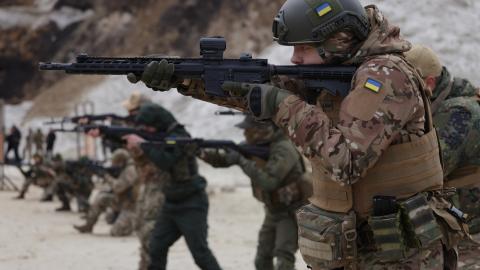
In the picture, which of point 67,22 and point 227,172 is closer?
point 227,172

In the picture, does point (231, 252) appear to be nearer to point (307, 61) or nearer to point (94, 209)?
point (94, 209)

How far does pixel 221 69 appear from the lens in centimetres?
369

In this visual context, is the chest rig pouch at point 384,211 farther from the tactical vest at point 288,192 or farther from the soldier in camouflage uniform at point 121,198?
the soldier in camouflage uniform at point 121,198

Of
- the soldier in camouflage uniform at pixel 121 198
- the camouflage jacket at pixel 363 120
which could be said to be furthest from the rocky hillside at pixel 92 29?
the camouflage jacket at pixel 363 120

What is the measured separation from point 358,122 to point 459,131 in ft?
5.12

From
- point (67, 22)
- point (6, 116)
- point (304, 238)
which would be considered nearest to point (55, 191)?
point (304, 238)

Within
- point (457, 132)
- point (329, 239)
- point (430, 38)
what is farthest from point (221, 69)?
point (430, 38)

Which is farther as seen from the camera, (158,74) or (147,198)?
(147,198)

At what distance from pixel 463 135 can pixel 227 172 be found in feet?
56.4

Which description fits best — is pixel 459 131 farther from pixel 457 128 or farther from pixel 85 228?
pixel 85 228

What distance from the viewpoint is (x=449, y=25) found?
80.7 ft

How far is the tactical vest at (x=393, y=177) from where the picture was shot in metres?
3.45

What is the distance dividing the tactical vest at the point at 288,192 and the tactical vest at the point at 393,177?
3412mm

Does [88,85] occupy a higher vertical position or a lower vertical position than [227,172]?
higher
